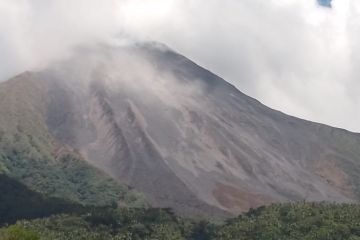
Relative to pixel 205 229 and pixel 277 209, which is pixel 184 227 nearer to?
pixel 205 229

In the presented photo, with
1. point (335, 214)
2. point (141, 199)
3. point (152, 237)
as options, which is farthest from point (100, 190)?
point (335, 214)

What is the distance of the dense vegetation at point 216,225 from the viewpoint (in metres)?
135

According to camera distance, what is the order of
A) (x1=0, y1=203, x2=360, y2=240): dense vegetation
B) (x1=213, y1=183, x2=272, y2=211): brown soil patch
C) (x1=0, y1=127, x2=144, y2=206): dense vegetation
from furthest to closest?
(x1=213, y1=183, x2=272, y2=211): brown soil patch < (x1=0, y1=127, x2=144, y2=206): dense vegetation < (x1=0, y1=203, x2=360, y2=240): dense vegetation

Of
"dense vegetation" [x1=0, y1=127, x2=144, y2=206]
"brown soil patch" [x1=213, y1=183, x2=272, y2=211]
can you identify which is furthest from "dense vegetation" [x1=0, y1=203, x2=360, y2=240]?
"brown soil patch" [x1=213, y1=183, x2=272, y2=211]

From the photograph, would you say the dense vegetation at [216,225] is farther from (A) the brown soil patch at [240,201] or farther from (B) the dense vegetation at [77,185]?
(A) the brown soil patch at [240,201]

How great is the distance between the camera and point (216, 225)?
Answer: 162m

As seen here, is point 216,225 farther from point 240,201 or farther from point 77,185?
point 77,185

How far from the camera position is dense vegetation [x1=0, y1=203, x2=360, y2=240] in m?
135

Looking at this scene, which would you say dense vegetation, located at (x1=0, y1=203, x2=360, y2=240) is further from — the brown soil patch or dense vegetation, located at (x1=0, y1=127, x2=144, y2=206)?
the brown soil patch

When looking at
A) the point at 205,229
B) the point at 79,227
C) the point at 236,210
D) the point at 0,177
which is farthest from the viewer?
the point at 236,210

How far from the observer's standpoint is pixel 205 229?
15962 centimetres

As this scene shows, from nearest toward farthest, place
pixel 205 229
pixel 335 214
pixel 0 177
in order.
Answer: pixel 335 214
pixel 205 229
pixel 0 177

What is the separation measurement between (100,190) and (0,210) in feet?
120

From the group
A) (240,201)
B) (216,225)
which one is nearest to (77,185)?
(240,201)
